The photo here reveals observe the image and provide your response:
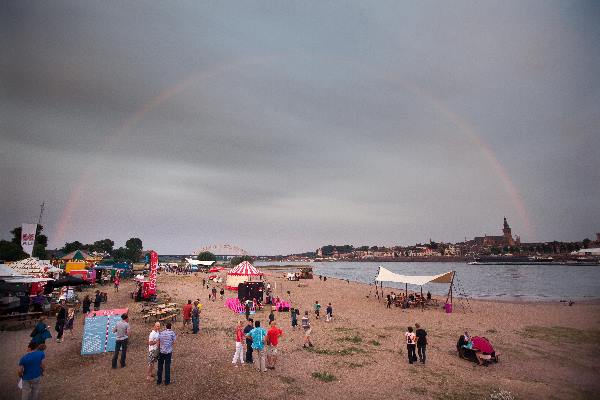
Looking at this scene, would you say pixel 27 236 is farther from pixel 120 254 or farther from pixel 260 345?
pixel 120 254

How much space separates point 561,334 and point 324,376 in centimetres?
1811

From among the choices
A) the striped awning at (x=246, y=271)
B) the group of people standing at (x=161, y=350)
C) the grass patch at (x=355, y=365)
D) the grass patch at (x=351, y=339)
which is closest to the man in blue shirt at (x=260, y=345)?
the group of people standing at (x=161, y=350)

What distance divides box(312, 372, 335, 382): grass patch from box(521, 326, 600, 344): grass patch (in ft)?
49.2

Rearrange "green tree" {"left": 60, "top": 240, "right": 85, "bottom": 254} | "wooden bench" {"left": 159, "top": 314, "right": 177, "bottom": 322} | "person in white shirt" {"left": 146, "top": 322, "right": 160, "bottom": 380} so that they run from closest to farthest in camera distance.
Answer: "person in white shirt" {"left": 146, "top": 322, "right": 160, "bottom": 380} < "wooden bench" {"left": 159, "top": 314, "right": 177, "bottom": 322} < "green tree" {"left": 60, "top": 240, "right": 85, "bottom": 254}

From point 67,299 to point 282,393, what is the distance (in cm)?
2224

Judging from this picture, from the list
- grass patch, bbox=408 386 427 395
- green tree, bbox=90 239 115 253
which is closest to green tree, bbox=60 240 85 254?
green tree, bbox=90 239 115 253

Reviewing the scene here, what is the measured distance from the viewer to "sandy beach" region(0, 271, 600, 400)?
9.66 m

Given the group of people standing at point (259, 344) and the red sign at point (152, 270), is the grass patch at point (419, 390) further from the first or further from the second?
the red sign at point (152, 270)

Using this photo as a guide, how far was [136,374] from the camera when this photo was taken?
10500 millimetres

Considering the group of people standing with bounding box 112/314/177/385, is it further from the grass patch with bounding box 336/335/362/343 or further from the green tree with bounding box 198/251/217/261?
the green tree with bounding box 198/251/217/261

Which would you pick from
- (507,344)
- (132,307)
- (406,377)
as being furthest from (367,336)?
(132,307)

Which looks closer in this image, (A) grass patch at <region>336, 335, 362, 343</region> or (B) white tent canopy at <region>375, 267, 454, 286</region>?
(A) grass patch at <region>336, 335, 362, 343</region>

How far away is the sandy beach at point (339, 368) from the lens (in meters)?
9.66

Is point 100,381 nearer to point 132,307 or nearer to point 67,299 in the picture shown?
point 132,307
